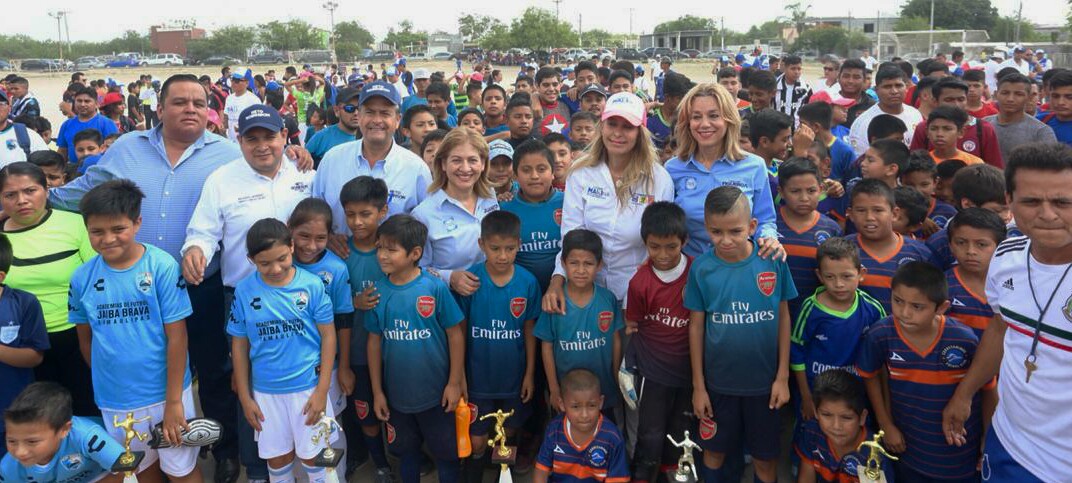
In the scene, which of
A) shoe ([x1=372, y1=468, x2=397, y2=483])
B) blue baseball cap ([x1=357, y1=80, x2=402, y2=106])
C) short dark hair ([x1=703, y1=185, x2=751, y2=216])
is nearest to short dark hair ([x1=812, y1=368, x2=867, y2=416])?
short dark hair ([x1=703, y1=185, x2=751, y2=216])

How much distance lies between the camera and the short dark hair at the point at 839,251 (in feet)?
10.5

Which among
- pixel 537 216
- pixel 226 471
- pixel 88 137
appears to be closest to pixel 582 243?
pixel 537 216

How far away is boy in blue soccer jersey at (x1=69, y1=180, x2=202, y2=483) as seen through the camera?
3.20 meters

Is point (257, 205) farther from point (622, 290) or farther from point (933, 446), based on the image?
point (933, 446)

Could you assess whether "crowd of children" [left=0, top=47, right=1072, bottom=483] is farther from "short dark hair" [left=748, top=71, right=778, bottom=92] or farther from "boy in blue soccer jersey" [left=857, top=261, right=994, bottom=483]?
"short dark hair" [left=748, top=71, right=778, bottom=92]

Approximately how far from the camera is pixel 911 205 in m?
3.90

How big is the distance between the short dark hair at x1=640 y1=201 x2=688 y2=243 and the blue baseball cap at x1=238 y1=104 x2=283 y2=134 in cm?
210

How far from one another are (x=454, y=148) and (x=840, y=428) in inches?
96.8

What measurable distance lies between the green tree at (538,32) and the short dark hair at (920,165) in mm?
64820

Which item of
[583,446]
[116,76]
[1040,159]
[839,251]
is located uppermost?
[116,76]

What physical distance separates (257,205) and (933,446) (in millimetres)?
3583

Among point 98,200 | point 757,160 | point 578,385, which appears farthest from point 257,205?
point 757,160

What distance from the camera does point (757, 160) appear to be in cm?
365

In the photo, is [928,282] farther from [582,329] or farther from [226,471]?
[226,471]
